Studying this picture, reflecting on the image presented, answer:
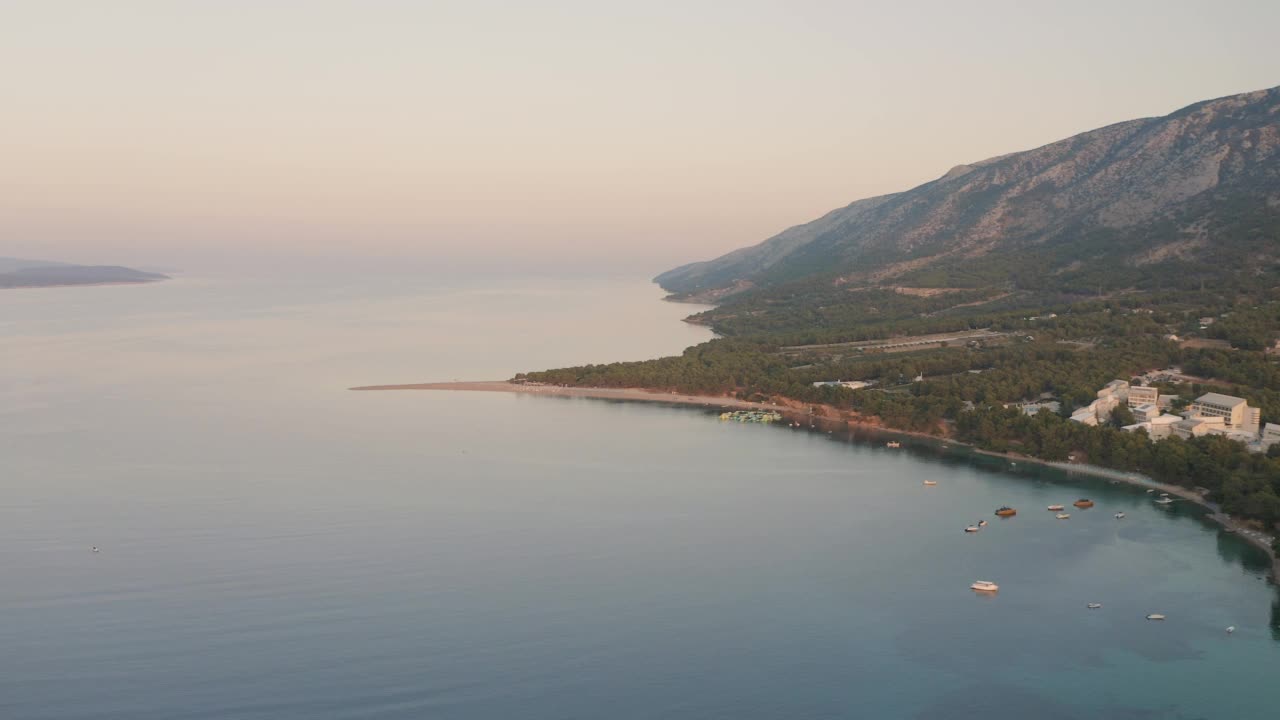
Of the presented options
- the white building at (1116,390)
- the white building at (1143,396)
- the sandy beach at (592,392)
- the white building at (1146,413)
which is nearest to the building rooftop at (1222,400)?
the white building at (1146,413)

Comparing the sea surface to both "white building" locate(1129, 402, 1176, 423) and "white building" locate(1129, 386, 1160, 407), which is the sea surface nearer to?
"white building" locate(1129, 402, 1176, 423)

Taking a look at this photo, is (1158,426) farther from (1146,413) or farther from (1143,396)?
(1143,396)

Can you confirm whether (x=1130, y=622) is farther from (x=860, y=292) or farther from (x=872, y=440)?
(x=860, y=292)

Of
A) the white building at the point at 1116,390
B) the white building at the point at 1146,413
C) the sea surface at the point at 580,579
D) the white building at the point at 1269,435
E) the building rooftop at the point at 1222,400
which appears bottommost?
the sea surface at the point at 580,579

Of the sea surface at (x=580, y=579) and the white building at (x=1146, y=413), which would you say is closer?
the sea surface at (x=580, y=579)

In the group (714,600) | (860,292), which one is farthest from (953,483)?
(860,292)

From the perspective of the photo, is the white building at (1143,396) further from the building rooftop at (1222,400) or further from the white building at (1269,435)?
the white building at (1269,435)
